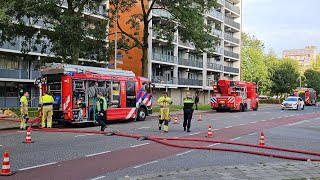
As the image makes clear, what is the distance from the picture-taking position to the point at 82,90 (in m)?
19.4

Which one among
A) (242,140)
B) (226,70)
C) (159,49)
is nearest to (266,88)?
(226,70)

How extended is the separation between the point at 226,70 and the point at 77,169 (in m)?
65.4

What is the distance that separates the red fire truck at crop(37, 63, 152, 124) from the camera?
61.8ft

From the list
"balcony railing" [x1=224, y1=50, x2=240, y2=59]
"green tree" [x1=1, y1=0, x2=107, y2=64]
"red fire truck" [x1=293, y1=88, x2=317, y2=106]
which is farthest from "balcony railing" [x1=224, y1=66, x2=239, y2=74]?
"green tree" [x1=1, y1=0, x2=107, y2=64]

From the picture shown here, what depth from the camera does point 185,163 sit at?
31.4ft

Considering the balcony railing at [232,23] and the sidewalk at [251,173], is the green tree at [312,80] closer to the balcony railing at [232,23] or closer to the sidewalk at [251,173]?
the balcony railing at [232,23]

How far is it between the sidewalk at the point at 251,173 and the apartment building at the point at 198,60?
31585 millimetres

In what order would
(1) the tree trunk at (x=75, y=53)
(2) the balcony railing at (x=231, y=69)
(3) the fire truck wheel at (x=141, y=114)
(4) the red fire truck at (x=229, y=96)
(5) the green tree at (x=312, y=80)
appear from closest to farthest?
(3) the fire truck wheel at (x=141, y=114) → (1) the tree trunk at (x=75, y=53) → (4) the red fire truck at (x=229, y=96) → (2) the balcony railing at (x=231, y=69) → (5) the green tree at (x=312, y=80)

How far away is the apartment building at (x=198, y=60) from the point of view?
51.8 meters

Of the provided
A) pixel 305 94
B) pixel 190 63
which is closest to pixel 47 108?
pixel 190 63

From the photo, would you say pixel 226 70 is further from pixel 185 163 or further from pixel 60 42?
pixel 185 163

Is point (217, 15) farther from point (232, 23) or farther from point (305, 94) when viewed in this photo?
point (305, 94)

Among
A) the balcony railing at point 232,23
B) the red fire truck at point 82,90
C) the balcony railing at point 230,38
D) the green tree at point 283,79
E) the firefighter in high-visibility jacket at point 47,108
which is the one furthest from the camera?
the green tree at point 283,79

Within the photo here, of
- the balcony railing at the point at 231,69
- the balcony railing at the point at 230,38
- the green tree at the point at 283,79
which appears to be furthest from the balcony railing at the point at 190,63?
the green tree at the point at 283,79
